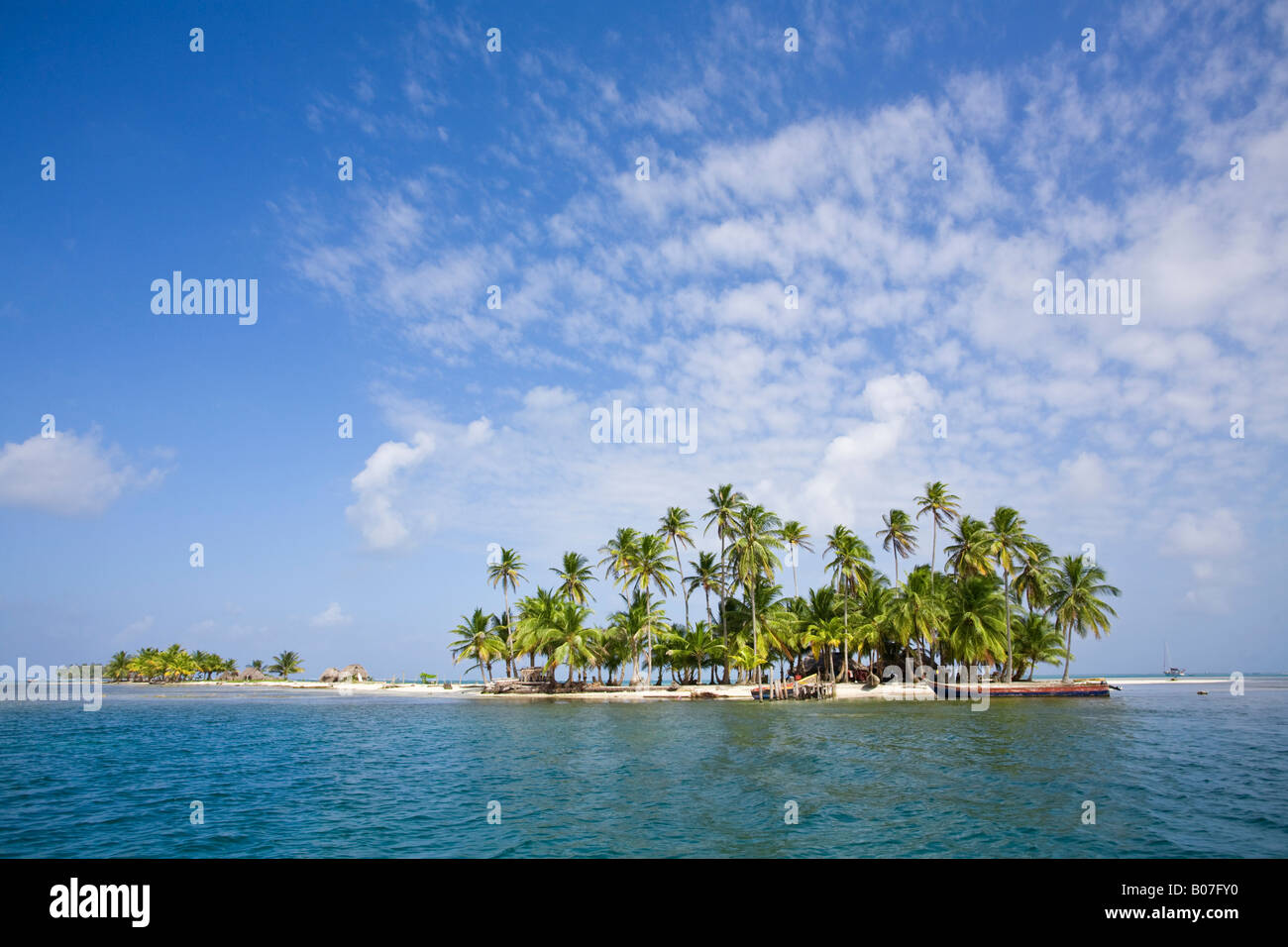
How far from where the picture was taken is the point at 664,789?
22.3 metres

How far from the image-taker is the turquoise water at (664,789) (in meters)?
16.2

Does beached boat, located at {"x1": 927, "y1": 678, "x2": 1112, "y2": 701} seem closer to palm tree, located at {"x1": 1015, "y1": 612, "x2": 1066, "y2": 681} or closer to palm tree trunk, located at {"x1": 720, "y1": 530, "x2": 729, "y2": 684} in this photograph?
palm tree, located at {"x1": 1015, "y1": 612, "x2": 1066, "y2": 681}

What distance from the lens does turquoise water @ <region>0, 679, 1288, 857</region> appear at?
638 inches

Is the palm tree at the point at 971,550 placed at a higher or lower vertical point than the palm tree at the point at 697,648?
higher

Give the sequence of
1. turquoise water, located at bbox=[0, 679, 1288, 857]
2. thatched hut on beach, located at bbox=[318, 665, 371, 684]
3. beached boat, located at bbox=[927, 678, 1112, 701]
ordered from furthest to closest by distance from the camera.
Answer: thatched hut on beach, located at bbox=[318, 665, 371, 684] → beached boat, located at bbox=[927, 678, 1112, 701] → turquoise water, located at bbox=[0, 679, 1288, 857]

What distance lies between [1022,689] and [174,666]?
17313cm

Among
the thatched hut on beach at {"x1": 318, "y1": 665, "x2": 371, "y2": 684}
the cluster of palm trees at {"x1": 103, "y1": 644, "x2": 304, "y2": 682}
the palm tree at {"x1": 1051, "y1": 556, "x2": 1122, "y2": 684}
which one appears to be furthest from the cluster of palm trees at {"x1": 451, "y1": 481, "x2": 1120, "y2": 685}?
the cluster of palm trees at {"x1": 103, "y1": 644, "x2": 304, "y2": 682}

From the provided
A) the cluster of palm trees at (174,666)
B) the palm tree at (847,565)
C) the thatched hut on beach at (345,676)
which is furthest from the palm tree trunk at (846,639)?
the cluster of palm trees at (174,666)

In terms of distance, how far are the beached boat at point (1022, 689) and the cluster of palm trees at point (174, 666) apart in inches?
6165

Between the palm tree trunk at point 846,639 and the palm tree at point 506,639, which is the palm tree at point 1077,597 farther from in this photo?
the palm tree at point 506,639

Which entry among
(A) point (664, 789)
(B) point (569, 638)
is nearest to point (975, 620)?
(B) point (569, 638)

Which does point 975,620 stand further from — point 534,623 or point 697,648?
point 534,623

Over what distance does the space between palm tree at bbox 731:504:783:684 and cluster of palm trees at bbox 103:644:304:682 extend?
14046 cm
